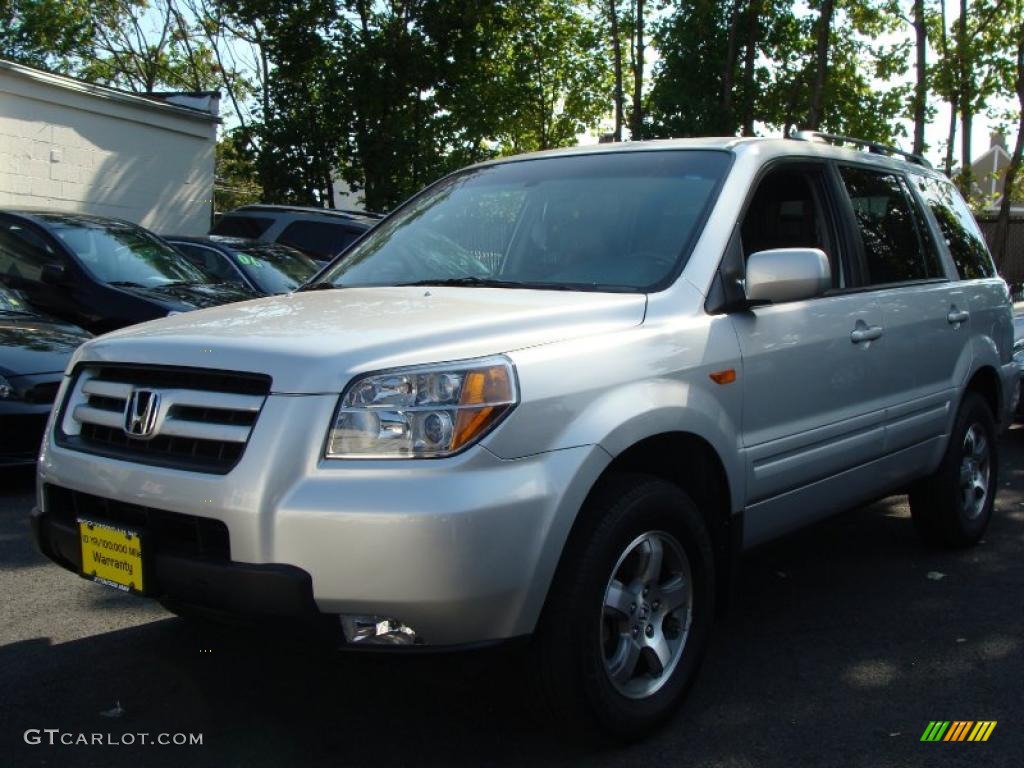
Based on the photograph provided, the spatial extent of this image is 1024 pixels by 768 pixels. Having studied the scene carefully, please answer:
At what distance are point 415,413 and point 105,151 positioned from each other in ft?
50.3

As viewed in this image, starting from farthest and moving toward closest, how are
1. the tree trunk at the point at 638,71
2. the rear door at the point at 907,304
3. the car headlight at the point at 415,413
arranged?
the tree trunk at the point at 638,71
the rear door at the point at 907,304
the car headlight at the point at 415,413

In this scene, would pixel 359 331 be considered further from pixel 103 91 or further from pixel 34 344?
pixel 103 91

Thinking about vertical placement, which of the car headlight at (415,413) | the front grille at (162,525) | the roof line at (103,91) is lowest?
the front grille at (162,525)

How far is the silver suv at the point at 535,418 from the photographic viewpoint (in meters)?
2.77

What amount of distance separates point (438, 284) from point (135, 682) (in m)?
1.71

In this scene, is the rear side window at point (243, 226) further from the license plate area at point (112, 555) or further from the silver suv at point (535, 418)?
the license plate area at point (112, 555)

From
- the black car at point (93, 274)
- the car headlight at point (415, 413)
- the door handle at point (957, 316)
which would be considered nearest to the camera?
the car headlight at point (415, 413)

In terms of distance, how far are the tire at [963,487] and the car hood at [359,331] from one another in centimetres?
251

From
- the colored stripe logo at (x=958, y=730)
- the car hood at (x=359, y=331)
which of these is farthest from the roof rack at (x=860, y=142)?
the colored stripe logo at (x=958, y=730)

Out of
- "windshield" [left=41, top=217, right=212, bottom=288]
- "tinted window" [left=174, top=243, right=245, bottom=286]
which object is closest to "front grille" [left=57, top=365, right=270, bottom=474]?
"windshield" [left=41, top=217, right=212, bottom=288]

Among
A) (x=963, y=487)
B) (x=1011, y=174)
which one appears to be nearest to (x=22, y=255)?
(x=963, y=487)

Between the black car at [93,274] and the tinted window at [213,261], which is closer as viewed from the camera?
the black car at [93,274]

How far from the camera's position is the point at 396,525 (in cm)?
268

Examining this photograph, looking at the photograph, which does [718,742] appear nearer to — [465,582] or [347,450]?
[465,582]
